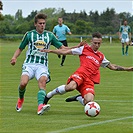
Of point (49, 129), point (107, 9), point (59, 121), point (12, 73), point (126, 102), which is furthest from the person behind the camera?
point (107, 9)

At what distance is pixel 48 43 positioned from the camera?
1106 centimetres

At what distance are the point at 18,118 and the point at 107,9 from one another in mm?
96352

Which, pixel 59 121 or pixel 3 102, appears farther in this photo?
pixel 3 102

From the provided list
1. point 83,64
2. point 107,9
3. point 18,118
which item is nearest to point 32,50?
point 83,64

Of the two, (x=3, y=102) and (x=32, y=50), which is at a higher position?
(x=32, y=50)

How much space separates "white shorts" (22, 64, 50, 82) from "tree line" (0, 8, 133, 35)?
53.4 meters

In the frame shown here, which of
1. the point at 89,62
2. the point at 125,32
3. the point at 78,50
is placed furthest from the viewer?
the point at 125,32

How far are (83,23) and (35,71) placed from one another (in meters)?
72.7

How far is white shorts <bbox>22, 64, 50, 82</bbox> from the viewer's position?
423 inches

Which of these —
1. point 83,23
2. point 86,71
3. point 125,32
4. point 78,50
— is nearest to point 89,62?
point 86,71

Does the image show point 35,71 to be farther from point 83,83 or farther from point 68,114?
point 68,114

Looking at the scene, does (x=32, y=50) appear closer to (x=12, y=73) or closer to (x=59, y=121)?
(x=59, y=121)

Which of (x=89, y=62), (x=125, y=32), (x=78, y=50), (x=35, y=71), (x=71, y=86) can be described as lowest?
(x=125, y=32)

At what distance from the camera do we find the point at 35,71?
10.9 meters
